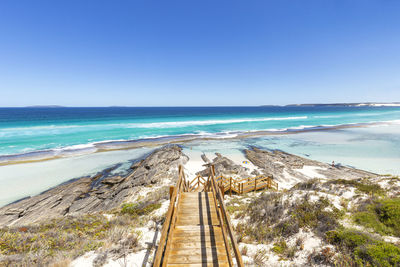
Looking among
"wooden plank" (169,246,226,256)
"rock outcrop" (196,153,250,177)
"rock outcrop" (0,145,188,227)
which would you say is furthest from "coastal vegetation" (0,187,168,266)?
"rock outcrop" (196,153,250,177)

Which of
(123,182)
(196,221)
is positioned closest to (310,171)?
(196,221)

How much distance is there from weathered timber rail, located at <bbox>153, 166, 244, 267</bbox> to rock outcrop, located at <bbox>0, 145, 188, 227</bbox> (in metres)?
8.94

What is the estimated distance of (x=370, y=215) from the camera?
584cm

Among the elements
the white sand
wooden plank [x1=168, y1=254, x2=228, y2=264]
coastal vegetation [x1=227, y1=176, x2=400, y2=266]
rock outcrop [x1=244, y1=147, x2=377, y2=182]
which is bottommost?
the white sand

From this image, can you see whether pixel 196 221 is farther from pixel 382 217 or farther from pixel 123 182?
pixel 123 182

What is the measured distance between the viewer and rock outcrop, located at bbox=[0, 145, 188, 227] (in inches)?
441

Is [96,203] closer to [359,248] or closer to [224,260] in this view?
[224,260]

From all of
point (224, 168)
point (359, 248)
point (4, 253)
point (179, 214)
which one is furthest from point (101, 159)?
point (359, 248)

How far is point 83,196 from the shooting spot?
1377 centimetres

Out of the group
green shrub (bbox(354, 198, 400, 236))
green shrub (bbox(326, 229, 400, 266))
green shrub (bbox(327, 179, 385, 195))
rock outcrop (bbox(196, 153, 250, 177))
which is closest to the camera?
green shrub (bbox(326, 229, 400, 266))

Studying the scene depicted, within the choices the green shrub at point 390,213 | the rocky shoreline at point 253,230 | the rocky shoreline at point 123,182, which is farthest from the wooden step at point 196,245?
the rocky shoreline at point 123,182

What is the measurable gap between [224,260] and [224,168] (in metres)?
14.9

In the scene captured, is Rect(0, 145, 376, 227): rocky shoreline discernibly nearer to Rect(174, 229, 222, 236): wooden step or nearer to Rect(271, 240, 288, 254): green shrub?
Rect(174, 229, 222, 236): wooden step

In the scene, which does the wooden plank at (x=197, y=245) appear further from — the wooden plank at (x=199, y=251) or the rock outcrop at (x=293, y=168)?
the rock outcrop at (x=293, y=168)
